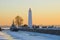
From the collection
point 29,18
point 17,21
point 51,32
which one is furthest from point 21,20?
point 51,32

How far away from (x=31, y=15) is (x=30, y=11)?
1.47 metres

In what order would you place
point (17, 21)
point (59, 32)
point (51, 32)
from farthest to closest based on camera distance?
point (17, 21), point (51, 32), point (59, 32)

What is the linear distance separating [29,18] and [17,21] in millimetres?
43172

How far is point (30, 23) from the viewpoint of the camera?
3361 inches

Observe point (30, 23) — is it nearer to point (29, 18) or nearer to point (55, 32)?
point (29, 18)

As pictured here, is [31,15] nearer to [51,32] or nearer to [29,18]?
[29,18]

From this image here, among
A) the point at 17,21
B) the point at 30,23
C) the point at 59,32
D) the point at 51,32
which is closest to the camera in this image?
the point at 59,32

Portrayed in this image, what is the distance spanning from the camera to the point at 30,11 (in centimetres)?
8569

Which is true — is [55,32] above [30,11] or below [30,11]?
below

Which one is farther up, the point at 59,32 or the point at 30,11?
the point at 30,11

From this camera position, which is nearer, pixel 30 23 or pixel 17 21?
pixel 30 23

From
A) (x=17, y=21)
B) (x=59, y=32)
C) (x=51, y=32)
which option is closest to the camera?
(x=59, y=32)

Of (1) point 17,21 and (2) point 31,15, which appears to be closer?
(2) point 31,15

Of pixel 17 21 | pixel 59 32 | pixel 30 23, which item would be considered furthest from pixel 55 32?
pixel 17 21
